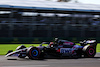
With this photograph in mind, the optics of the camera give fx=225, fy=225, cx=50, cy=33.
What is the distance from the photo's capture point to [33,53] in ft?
29.7

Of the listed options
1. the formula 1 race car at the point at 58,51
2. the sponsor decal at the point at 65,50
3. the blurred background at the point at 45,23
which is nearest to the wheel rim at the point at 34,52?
the formula 1 race car at the point at 58,51

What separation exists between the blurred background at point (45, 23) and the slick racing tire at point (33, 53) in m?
11.0

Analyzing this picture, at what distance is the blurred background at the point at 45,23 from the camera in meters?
21.1

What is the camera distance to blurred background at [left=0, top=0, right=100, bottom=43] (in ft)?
69.3

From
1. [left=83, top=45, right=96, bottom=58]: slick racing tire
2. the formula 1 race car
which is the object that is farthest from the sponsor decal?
[left=83, top=45, right=96, bottom=58]: slick racing tire

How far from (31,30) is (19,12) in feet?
9.57

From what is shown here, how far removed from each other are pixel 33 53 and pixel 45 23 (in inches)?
576

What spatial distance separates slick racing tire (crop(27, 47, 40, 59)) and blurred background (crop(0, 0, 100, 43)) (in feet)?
36.1

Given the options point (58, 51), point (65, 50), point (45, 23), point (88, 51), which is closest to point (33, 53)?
point (58, 51)

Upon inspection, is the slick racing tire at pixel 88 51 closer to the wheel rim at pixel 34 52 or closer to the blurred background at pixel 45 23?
the wheel rim at pixel 34 52

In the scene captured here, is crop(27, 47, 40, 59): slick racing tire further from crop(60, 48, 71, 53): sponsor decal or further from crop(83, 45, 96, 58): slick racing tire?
crop(83, 45, 96, 58): slick racing tire

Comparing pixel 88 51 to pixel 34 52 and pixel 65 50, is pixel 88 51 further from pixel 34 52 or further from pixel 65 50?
pixel 34 52

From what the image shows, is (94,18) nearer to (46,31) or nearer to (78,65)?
(46,31)

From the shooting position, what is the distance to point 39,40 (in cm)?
2081
